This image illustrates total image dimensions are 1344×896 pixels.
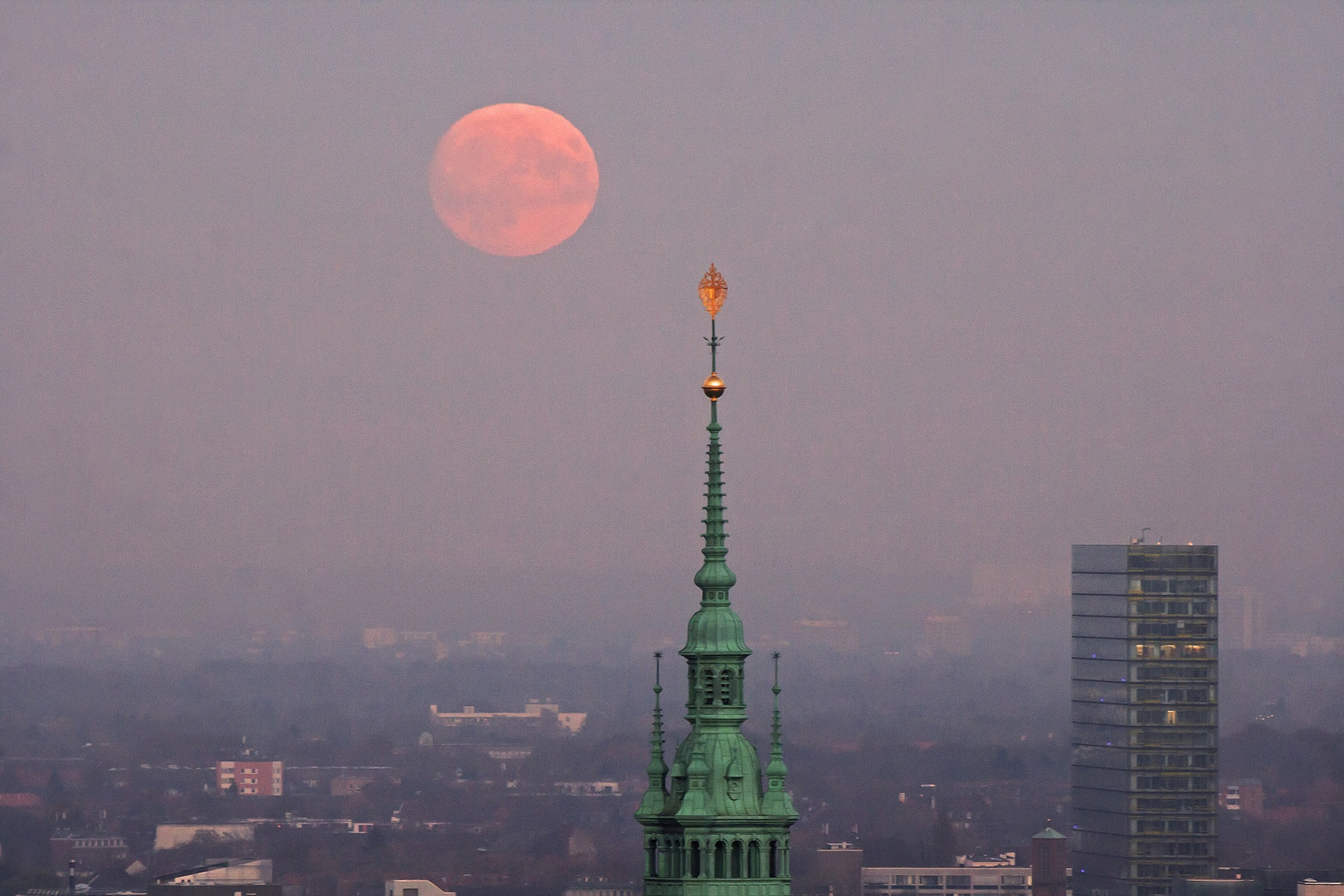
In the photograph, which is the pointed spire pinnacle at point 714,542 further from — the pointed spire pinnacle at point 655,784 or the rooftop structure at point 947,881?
the rooftop structure at point 947,881

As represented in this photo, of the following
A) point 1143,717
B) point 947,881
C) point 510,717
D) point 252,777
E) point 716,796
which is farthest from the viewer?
point 1143,717

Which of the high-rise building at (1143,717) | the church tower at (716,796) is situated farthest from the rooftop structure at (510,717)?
the church tower at (716,796)

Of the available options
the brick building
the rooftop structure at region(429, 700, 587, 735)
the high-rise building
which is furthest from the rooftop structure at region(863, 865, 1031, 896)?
the brick building

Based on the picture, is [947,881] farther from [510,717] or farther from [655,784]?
[655,784]

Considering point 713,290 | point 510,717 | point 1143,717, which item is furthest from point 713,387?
point 1143,717

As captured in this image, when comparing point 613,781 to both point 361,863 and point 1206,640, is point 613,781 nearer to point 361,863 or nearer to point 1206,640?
point 361,863

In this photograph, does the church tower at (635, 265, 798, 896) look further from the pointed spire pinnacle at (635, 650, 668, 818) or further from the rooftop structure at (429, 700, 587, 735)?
the rooftop structure at (429, 700, 587, 735)

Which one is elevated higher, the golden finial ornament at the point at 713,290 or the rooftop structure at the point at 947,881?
the golden finial ornament at the point at 713,290
